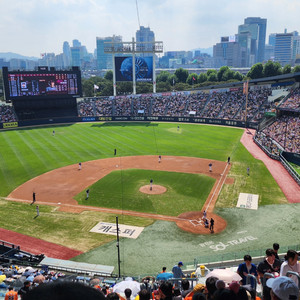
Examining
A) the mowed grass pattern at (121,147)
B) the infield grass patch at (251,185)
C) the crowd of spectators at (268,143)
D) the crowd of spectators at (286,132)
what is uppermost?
the crowd of spectators at (286,132)

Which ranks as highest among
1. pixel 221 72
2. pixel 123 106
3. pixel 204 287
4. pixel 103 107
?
pixel 221 72

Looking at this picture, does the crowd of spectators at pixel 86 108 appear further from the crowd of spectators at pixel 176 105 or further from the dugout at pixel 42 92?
the crowd of spectators at pixel 176 105

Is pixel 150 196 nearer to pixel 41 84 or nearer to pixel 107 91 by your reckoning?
pixel 41 84

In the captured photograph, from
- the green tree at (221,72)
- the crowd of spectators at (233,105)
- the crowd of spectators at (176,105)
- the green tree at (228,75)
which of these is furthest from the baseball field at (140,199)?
the green tree at (221,72)

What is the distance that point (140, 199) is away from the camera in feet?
101

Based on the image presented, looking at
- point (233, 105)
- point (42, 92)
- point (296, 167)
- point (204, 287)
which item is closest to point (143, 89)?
point (233, 105)

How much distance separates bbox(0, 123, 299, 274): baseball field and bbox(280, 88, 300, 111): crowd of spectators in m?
13.5

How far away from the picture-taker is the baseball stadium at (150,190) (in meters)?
21.9

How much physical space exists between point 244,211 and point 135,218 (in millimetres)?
9744

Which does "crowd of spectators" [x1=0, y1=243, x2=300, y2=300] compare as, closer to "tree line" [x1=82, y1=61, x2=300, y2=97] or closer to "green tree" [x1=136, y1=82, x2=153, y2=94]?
"tree line" [x1=82, y1=61, x2=300, y2=97]

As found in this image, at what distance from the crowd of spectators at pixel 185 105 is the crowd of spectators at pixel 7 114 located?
17.0m

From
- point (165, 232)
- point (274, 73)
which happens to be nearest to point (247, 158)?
point (165, 232)

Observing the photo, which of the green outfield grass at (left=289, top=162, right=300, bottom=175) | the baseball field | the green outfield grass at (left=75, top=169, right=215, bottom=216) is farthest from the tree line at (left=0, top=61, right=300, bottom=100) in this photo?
the green outfield grass at (left=75, top=169, right=215, bottom=216)

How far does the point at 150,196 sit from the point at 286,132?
33216mm
